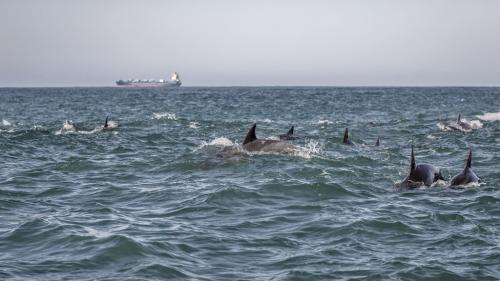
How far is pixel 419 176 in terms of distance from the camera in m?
16.5

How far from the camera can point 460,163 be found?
69.6 ft

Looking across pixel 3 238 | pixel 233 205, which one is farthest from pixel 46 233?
pixel 233 205

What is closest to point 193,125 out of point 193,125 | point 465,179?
point 193,125

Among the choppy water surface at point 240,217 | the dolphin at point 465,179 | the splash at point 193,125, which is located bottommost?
the splash at point 193,125

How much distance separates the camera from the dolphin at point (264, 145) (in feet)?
71.6

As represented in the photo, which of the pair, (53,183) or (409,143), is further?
(409,143)

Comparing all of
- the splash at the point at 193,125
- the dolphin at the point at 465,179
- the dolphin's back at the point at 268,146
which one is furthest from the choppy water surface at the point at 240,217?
the splash at the point at 193,125

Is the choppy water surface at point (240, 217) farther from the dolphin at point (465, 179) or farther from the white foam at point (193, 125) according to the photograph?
the white foam at point (193, 125)

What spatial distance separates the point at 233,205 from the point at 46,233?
164 inches

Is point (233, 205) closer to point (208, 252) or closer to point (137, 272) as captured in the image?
point (208, 252)

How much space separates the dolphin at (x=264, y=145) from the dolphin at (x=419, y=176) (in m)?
6.01

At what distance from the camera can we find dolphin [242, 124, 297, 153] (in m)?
21.8

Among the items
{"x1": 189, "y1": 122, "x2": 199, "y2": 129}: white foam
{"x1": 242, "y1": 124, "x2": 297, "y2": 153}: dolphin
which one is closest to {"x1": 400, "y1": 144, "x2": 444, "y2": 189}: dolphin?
{"x1": 242, "y1": 124, "x2": 297, "y2": 153}: dolphin

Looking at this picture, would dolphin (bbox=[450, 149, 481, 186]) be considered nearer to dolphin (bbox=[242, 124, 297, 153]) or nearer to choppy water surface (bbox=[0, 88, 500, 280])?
choppy water surface (bbox=[0, 88, 500, 280])
